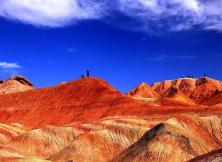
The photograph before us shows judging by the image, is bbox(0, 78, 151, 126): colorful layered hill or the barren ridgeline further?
bbox(0, 78, 151, 126): colorful layered hill

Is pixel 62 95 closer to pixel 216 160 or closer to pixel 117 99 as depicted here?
pixel 117 99

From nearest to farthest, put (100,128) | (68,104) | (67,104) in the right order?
(100,128)
(68,104)
(67,104)

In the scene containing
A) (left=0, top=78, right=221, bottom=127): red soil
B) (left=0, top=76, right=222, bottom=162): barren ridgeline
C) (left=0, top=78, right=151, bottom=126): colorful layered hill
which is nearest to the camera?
(left=0, top=76, right=222, bottom=162): barren ridgeline

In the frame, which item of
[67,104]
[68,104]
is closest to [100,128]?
[68,104]

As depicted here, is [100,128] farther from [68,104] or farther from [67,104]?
[67,104]

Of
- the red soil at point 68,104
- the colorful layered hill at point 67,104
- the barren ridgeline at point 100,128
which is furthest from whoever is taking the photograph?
the colorful layered hill at point 67,104

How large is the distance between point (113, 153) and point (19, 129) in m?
35.1

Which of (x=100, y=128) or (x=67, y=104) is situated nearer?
(x=100, y=128)

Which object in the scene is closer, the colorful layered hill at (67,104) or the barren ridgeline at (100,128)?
the barren ridgeline at (100,128)

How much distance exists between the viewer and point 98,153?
87.7 metres

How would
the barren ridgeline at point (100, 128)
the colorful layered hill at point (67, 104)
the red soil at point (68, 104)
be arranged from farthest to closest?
the colorful layered hill at point (67, 104) < the red soil at point (68, 104) < the barren ridgeline at point (100, 128)

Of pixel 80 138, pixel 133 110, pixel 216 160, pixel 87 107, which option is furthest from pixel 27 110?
pixel 216 160

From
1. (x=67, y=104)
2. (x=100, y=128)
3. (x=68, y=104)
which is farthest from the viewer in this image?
(x=67, y=104)

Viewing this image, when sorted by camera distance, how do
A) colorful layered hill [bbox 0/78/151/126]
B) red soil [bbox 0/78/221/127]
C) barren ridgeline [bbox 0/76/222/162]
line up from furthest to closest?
colorful layered hill [bbox 0/78/151/126]
red soil [bbox 0/78/221/127]
barren ridgeline [bbox 0/76/222/162]
